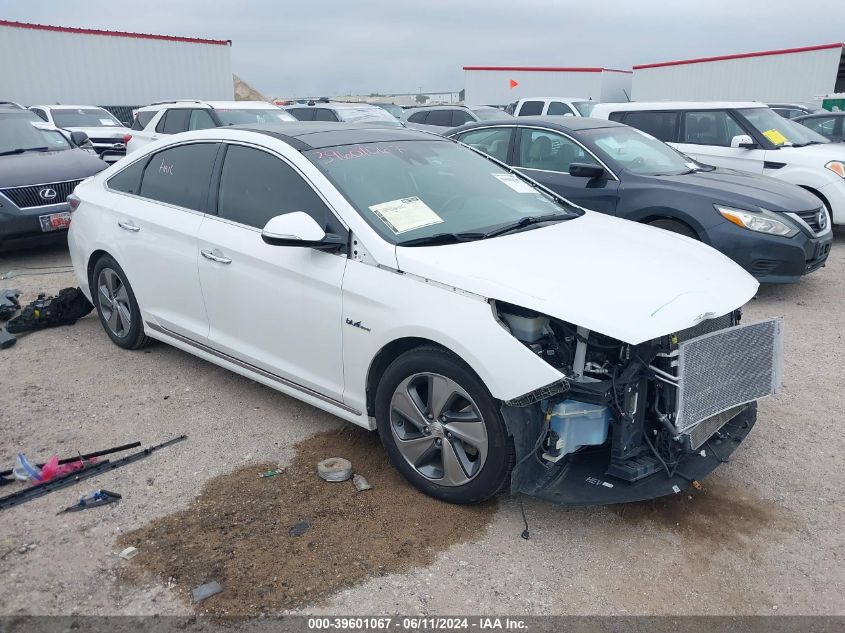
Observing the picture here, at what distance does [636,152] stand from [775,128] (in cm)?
297

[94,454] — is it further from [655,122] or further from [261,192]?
[655,122]

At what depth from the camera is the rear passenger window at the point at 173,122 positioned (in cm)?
1202

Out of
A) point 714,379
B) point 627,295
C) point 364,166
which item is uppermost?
point 364,166

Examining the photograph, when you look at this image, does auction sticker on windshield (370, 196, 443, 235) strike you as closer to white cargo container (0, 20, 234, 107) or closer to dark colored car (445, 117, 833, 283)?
dark colored car (445, 117, 833, 283)

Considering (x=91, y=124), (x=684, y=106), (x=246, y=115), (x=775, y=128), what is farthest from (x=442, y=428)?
(x=91, y=124)

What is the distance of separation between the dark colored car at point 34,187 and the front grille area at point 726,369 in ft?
23.7

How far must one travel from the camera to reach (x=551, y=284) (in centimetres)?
311

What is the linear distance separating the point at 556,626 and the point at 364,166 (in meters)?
2.54

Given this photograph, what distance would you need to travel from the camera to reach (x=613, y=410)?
305 cm

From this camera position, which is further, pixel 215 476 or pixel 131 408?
pixel 131 408

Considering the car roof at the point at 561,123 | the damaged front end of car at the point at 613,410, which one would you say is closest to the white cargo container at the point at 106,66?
the car roof at the point at 561,123

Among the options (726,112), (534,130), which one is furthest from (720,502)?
(726,112)

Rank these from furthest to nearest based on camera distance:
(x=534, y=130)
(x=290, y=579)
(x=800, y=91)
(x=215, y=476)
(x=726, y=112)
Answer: (x=800, y=91)
(x=726, y=112)
(x=534, y=130)
(x=215, y=476)
(x=290, y=579)

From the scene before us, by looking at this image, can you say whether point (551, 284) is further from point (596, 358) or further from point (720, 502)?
point (720, 502)
